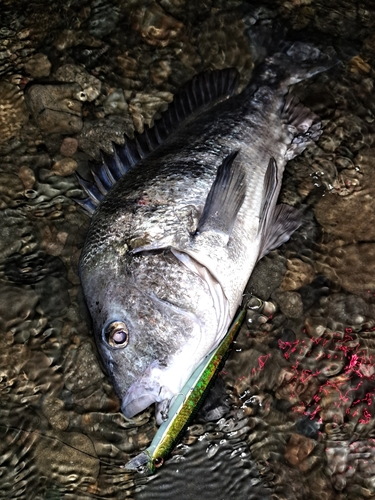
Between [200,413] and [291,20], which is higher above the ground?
[291,20]

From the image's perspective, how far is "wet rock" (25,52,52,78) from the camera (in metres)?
4.65

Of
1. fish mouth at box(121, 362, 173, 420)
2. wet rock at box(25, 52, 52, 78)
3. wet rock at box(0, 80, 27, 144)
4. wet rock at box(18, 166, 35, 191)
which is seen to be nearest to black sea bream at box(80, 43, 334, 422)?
fish mouth at box(121, 362, 173, 420)

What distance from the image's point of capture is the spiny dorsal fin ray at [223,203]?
121 inches

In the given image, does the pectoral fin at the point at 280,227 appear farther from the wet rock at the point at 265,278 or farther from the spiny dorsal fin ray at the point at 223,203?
the spiny dorsal fin ray at the point at 223,203

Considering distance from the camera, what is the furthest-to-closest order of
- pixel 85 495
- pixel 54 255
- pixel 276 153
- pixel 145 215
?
pixel 54 255
pixel 276 153
pixel 85 495
pixel 145 215

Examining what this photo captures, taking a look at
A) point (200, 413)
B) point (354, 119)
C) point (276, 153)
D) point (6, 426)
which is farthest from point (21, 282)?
point (354, 119)

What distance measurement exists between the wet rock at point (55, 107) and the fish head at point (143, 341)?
6.23 feet

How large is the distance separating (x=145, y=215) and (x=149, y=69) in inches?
79.4

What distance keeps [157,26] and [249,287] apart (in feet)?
8.18

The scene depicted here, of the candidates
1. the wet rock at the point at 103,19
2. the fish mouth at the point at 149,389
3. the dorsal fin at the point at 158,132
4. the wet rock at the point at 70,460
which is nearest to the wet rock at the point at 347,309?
the fish mouth at the point at 149,389

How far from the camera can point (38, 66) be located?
15.3 ft

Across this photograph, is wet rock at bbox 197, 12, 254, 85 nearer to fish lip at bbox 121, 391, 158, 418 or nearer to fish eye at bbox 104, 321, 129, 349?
fish eye at bbox 104, 321, 129, 349

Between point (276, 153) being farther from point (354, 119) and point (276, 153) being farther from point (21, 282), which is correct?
point (21, 282)

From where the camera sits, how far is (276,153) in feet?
12.1
